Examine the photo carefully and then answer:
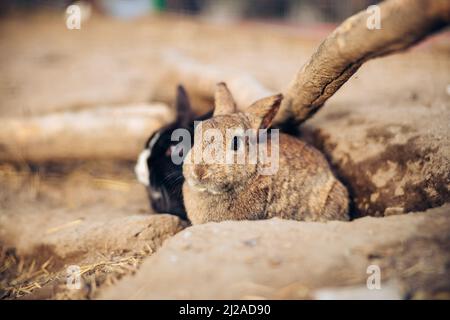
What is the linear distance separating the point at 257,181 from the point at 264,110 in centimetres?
46

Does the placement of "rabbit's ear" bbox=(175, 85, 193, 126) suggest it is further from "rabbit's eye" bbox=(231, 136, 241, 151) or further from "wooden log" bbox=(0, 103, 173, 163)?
"rabbit's eye" bbox=(231, 136, 241, 151)

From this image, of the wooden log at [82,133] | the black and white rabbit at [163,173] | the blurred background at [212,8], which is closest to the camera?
the black and white rabbit at [163,173]

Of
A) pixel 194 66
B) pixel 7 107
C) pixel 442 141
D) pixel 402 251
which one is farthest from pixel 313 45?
pixel 402 251

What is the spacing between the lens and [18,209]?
376 cm

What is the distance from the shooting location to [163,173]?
137 inches

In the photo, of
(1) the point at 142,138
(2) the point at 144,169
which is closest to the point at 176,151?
(2) the point at 144,169

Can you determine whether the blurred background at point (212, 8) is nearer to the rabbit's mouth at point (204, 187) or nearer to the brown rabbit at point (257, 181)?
the brown rabbit at point (257, 181)

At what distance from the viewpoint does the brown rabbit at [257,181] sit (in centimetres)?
265

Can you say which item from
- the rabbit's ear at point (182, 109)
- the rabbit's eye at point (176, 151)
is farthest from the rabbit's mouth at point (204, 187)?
the rabbit's ear at point (182, 109)

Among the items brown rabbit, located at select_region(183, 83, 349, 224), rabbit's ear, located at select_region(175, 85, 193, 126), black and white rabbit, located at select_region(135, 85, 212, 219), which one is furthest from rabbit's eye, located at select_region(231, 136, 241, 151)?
rabbit's ear, located at select_region(175, 85, 193, 126)

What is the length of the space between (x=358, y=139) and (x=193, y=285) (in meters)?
1.94

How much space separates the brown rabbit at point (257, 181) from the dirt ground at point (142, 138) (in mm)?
310

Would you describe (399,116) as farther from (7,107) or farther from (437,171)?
(7,107)

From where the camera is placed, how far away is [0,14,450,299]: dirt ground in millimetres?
2729
